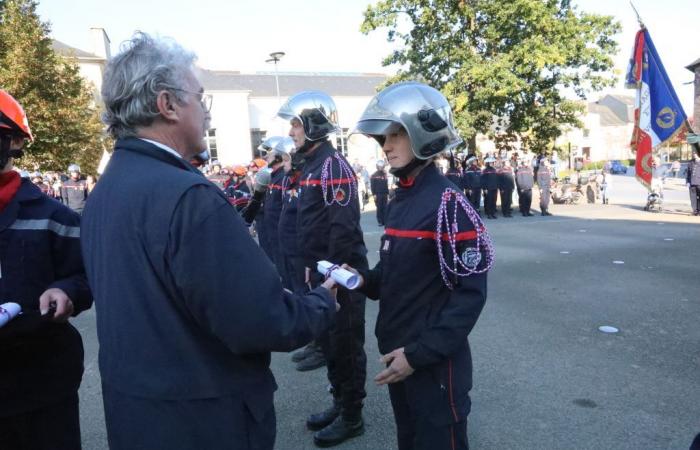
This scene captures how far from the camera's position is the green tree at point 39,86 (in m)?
16.3

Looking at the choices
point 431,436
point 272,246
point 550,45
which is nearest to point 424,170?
point 431,436

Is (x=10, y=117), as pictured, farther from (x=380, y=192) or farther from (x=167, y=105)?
(x=380, y=192)

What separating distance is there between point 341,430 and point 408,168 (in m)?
2.03

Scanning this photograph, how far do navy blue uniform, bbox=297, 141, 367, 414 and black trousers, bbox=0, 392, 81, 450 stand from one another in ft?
5.52

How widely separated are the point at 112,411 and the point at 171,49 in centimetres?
118

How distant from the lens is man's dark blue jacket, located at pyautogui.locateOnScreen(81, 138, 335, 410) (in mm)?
1355

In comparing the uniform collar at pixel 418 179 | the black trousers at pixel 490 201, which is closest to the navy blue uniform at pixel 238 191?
the uniform collar at pixel 418 179

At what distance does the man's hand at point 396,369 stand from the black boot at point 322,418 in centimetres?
167

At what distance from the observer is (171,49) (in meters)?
1.56

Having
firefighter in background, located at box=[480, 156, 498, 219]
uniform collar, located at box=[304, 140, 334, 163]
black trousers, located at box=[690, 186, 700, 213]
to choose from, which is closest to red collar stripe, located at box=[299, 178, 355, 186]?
uniform collar, located at box=[304, 140, 334, 163]

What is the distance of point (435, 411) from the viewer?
2117mm

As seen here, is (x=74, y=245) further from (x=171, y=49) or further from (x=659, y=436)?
(x=659, y=436)


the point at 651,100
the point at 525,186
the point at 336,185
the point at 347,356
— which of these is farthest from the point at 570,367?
the point at 525,186

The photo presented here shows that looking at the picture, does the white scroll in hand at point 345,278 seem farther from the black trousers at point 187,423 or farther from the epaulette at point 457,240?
the black trousers at point 187,423
